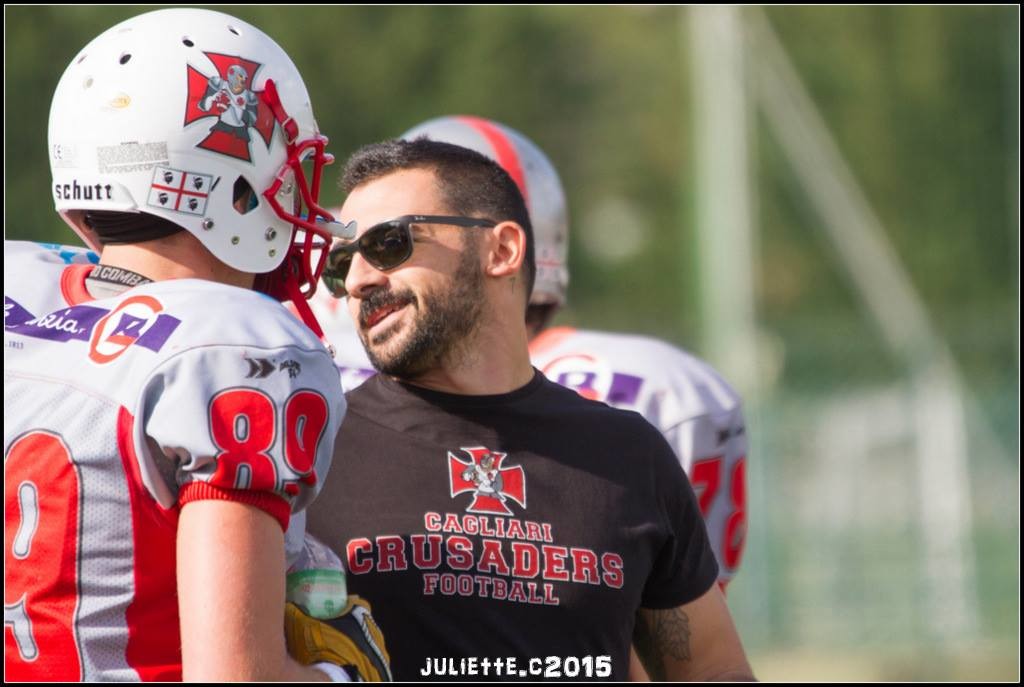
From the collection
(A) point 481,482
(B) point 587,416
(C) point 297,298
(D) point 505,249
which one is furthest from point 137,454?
(D) point 505,249

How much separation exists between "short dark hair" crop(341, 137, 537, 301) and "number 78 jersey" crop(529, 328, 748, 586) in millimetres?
693

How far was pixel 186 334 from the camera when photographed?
2.32m

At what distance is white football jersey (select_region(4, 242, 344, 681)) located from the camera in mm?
2271

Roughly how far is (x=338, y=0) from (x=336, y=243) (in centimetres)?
1384

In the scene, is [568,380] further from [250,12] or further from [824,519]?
[250,12]

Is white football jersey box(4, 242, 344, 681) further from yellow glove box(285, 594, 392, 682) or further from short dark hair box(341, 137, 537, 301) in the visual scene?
short dark hair box(341, 137, 537, 301)

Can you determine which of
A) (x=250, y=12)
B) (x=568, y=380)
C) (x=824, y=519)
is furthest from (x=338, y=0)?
(x=568, y=380)

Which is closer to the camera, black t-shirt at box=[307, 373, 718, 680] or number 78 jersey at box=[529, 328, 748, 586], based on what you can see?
black t-shirt at box=[307, 373, 718, 680]

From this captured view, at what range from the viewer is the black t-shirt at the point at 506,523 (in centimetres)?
315

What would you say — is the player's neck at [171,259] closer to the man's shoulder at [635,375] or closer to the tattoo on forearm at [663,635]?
the tattoo on forearm at [663,635]

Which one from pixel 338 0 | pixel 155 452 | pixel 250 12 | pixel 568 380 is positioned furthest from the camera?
pixel 338 0

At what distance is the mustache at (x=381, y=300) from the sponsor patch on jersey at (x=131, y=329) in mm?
1101

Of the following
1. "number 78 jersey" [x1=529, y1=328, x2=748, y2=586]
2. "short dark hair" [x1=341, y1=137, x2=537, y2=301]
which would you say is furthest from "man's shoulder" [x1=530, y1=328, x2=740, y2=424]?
"short dark hair" [x1=341, y1=137, x2=537, y2=301]

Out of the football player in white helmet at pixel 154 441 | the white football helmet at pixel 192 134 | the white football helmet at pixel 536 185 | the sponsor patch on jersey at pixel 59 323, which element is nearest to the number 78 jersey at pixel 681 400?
the white football helmet at pixel 536 185
